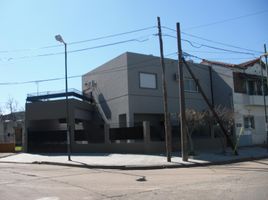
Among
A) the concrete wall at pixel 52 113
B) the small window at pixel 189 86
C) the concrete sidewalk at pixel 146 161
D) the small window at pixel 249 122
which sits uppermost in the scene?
the small window at pixel 189 86

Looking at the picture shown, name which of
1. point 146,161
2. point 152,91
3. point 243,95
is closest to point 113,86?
point 152,91

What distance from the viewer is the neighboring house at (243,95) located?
119 ft

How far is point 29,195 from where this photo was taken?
1163 centimetres

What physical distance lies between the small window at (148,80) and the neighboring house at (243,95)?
7.74 m

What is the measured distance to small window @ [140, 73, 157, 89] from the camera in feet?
106

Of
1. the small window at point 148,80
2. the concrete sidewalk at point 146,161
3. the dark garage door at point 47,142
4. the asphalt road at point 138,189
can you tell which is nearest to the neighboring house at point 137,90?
the small window at point 148,80

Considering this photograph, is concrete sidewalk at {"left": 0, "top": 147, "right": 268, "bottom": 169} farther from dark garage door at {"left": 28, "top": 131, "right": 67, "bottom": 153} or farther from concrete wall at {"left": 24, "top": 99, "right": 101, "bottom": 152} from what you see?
concrete wall at {"left": 24, "top": 99, "right": 101, "bottom": 152}

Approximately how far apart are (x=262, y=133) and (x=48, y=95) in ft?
69.5

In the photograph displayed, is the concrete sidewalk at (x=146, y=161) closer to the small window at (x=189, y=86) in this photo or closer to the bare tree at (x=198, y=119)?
the bare tree at (x=198, y=119)

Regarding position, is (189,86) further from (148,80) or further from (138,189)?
(138,189)

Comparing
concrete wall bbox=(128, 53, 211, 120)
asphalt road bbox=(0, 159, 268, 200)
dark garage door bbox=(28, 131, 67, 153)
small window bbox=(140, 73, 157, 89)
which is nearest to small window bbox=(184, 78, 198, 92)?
concrete wall bbox=(128, 53, 211, 120)

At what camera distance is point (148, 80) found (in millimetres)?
32875

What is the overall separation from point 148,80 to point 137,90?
168 cm

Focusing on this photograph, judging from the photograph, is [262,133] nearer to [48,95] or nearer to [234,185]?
[48,95]
